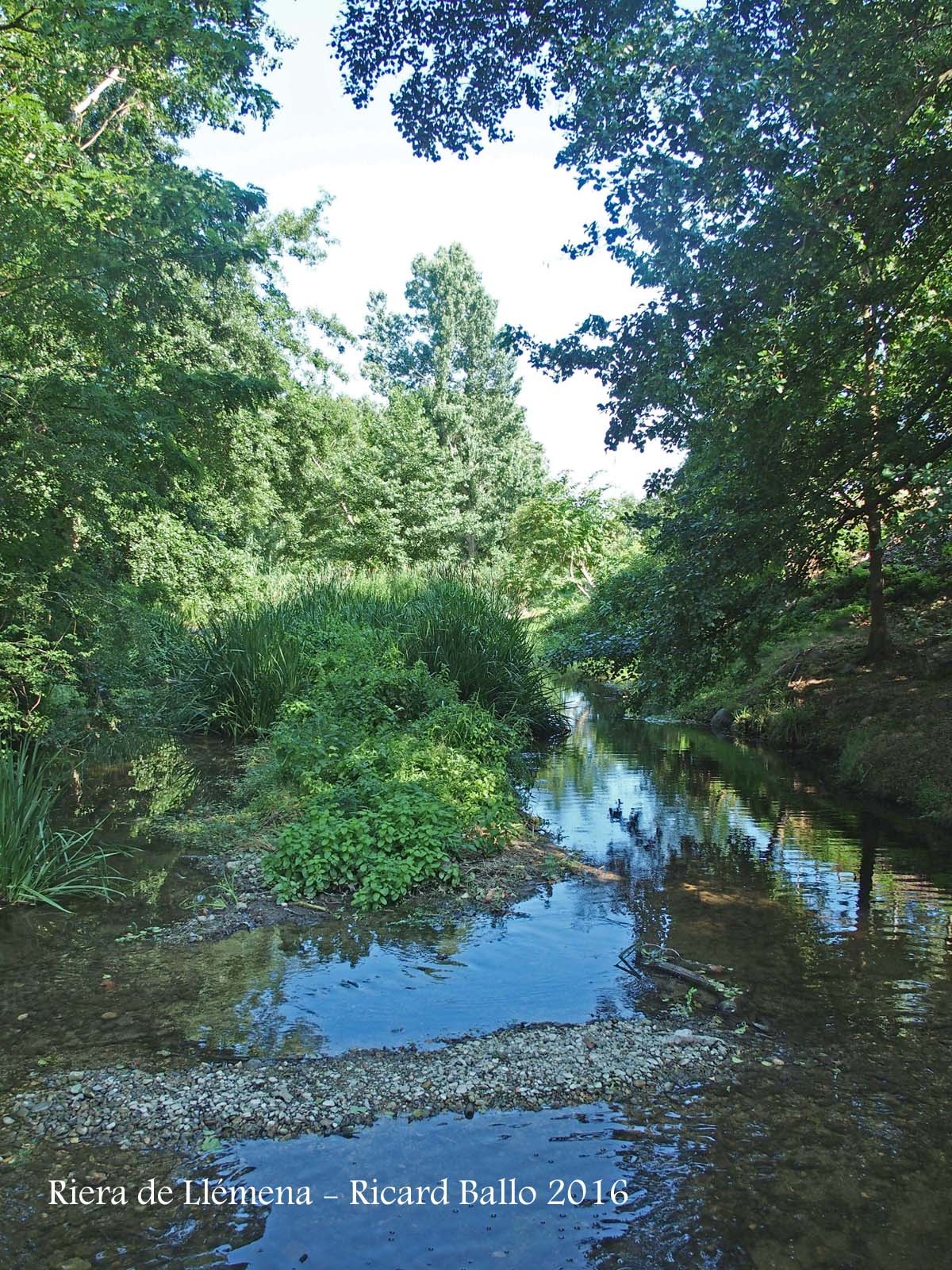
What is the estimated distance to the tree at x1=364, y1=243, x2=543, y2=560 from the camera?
119 ft

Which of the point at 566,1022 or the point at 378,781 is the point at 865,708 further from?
the point at 566,1022

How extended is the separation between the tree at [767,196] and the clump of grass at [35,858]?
6.73 meters

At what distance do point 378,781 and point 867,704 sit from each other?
24.0 feet

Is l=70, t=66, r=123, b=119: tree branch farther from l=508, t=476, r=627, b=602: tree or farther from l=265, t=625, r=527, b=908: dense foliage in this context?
l=508, t=476, r=627, b=602: tree

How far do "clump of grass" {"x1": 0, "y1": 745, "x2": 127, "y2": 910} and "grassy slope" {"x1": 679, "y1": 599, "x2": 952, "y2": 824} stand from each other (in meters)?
7.86

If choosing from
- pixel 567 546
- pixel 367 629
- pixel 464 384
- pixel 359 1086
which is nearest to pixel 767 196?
pixel 367 629

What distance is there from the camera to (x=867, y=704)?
10766 millimetres

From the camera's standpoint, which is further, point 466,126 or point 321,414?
point 321,414

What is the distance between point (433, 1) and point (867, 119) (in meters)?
4.01

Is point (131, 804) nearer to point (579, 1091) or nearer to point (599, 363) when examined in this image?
point (579, 1091)

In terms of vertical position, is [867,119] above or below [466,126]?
below

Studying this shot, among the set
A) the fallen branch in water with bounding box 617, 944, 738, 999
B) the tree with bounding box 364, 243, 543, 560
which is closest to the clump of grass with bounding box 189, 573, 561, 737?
the fallen branch in water with bounding box 617, 944, 738, 999

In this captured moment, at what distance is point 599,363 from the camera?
9.49 metres

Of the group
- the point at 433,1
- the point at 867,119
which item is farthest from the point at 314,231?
the point at 867,119
